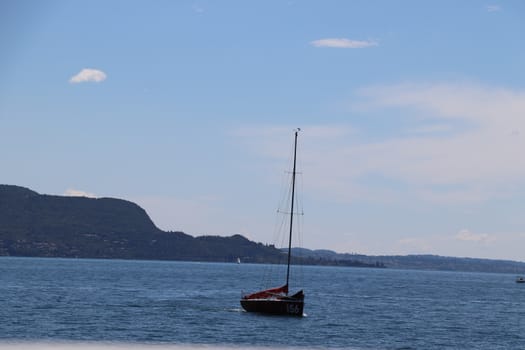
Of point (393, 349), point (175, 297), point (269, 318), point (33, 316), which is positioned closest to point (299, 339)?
point (393, 349)

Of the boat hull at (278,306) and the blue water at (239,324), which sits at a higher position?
the boat hull at (278,306)

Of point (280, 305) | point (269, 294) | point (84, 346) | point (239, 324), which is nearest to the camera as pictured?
point (84, 346)

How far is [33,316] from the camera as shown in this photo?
60469 mm

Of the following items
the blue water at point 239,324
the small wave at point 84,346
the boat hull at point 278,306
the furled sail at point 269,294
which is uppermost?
the small wave at point 84,346

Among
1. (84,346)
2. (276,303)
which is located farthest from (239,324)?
(84,346)

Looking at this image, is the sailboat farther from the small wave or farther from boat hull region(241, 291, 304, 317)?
the small wave

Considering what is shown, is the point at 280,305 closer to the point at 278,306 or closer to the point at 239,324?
the point at 278,306

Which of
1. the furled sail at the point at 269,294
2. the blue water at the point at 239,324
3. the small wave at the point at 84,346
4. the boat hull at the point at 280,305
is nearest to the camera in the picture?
the small wave at the point at 84,346

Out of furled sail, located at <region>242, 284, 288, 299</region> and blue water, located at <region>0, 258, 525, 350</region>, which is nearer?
blue water, located at <region>0, 258, 525, 350</region>

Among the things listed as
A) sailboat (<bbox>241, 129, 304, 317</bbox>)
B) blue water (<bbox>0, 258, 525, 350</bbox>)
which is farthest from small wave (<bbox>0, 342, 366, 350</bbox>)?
sailboat (<bbox>241, 129, 304, 317</bbox>)

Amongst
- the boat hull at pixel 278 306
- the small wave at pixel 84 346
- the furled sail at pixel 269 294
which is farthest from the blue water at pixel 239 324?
the small wave at pixel 84 346

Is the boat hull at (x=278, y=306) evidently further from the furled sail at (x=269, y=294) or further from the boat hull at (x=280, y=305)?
the furled sail at (x=269, y=294)

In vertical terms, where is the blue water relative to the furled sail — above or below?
below

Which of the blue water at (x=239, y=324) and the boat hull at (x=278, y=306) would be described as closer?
the blue water at (x=239, y=324)
